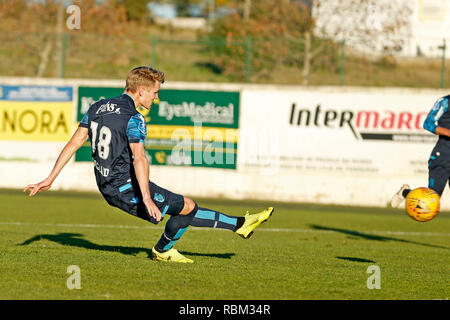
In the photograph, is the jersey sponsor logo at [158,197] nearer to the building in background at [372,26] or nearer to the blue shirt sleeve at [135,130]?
the blue shirt sleeve at [135,130]

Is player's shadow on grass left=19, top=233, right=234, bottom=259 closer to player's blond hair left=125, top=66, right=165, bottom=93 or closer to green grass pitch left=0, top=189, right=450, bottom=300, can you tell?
green grass pitch left=0, top=189, right=450, bottom=300

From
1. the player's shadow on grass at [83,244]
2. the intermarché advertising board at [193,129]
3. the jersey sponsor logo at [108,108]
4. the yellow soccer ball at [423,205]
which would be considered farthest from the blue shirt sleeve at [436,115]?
the intermarché advertising board at [193,129]


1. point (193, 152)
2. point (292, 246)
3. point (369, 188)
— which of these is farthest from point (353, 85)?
point (292, 246)

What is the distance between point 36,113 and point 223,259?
55.4ft

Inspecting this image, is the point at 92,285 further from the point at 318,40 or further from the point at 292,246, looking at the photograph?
the point at 318,40

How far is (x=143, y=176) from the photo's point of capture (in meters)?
7.58

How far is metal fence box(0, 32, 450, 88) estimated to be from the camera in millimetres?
25750

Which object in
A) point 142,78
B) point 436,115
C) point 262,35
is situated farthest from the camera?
point 262,35

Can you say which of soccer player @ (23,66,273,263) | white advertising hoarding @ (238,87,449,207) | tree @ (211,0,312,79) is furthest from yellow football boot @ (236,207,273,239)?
tree @ (211,0,312,79)

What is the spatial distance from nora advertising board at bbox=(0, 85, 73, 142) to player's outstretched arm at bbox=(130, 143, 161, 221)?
57.9ft

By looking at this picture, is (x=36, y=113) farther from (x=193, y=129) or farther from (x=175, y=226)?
(x=175, y=226)

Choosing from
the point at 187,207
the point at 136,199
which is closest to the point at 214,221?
the point at 187,207

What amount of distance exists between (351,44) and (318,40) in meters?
1.16

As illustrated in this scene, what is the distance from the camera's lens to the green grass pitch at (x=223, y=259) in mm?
6984
